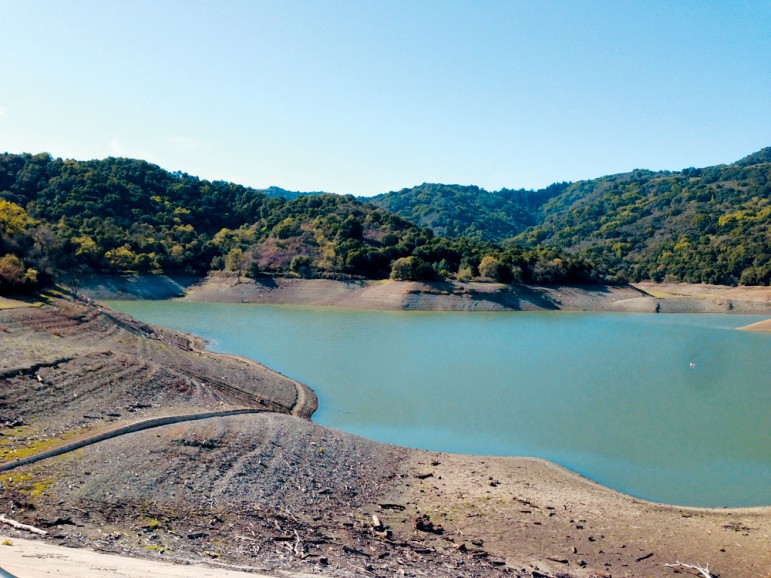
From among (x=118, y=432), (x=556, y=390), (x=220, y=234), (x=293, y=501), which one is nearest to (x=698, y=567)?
(x=293, y=501)

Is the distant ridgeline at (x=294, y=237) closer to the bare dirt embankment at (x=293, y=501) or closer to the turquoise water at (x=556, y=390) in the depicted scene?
the turquoise water at (x=556, y=390)

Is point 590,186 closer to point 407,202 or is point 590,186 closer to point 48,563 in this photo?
point 407,202

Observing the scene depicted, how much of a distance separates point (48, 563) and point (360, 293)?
190 ft

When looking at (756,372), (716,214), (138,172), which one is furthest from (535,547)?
(716,214)

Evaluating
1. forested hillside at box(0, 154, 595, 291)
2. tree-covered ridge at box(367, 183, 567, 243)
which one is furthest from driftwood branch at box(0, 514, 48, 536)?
tree-covered ridge at box(367, 183, 567, 243)

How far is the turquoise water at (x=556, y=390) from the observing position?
1692cm

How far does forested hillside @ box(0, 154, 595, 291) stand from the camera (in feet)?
219

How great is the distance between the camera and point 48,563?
5848 millimetres

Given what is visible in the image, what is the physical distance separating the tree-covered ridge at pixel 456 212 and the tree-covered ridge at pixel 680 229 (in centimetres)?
1519

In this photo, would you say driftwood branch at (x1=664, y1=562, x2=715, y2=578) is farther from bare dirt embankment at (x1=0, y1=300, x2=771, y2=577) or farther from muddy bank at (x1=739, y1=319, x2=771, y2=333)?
muddy bank at (x1=739, y1=319, x2=771, y2=333)

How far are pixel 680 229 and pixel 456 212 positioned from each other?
209ft

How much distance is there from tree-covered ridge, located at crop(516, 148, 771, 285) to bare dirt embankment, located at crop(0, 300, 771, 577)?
64.1m

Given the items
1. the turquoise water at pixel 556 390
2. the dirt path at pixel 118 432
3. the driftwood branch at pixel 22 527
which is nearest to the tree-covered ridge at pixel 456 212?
the turquoise water at pixel 556 390

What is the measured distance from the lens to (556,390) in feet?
82.4
